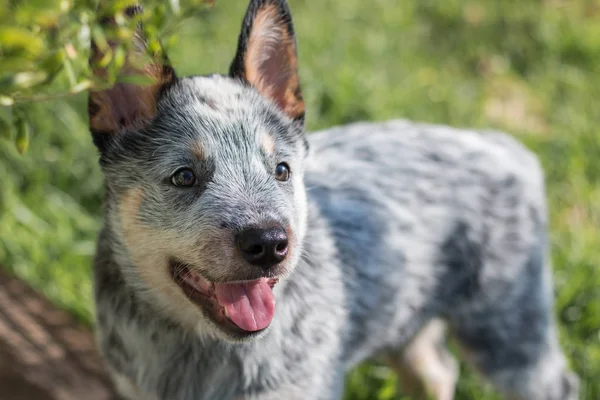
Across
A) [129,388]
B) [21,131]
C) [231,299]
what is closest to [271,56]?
[231,299]

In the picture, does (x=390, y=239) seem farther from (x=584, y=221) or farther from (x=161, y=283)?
(x=584, y=221)

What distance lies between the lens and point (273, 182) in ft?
9.70

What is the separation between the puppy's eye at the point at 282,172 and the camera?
3.07 metres

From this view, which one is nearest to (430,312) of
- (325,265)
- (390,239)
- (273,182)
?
(390,239)

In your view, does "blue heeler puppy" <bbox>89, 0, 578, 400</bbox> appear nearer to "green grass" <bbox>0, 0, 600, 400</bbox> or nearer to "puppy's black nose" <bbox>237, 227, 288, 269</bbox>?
"puppy's black nose" <bbox>237, 227, 288, 269</bbox>

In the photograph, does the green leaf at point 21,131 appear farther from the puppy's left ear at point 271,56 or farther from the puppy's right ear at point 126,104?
the puppy's left ear at point 271,56

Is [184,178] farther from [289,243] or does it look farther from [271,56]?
[271,56]

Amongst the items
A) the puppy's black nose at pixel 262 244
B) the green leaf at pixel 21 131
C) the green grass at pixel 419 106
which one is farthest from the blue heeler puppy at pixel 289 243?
the green grass at pixel 419 106

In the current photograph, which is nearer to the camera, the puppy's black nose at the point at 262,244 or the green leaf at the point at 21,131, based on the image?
the green leaf at the point at 21,131

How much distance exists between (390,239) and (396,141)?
0.49 metres

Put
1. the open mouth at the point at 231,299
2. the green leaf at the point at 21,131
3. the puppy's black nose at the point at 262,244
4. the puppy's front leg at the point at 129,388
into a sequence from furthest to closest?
the puppy's front leg at the point at 129,388 < the open mouth at the point at 231,299 < the puppy's black nose at the point at 262,244 < the green leaf at the point at 21,131

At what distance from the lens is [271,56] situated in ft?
10.7

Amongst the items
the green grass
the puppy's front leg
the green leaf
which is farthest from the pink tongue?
the green grass

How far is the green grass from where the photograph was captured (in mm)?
4902
